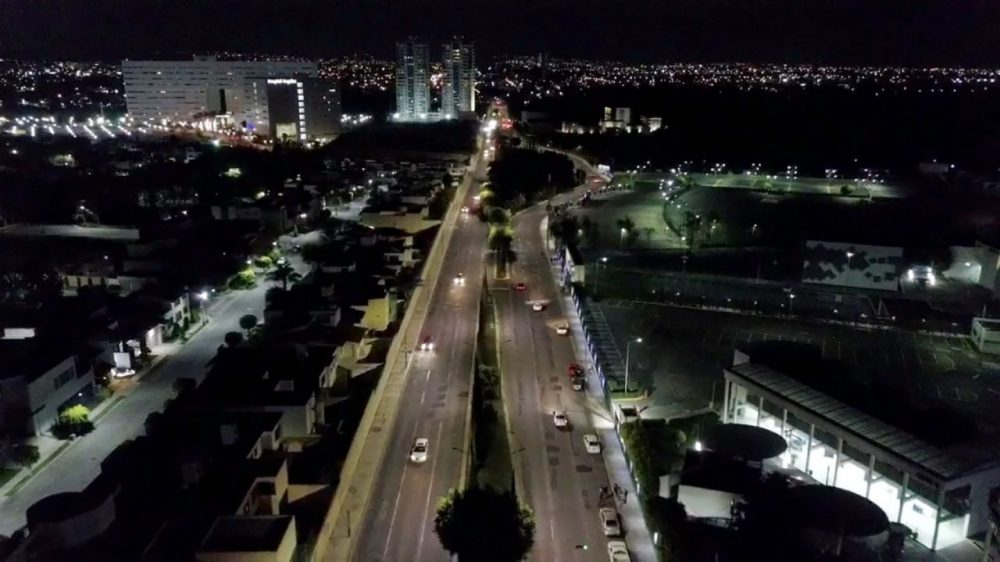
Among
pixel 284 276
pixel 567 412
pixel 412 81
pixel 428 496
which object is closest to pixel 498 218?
pixel 284 276

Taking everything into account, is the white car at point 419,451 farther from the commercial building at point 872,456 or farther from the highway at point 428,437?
the commercial building at point 872,456

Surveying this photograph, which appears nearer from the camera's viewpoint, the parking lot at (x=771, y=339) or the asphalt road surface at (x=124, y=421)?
the asphalt road surface at (x=124, y=421)

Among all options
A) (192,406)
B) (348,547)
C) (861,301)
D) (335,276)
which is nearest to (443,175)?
(335,276)

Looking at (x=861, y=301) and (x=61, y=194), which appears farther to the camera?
(x=61, y=194)

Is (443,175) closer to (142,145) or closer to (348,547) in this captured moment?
(142,145)

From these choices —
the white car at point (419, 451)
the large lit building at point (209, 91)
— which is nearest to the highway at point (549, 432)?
the white car at point (419, 451)

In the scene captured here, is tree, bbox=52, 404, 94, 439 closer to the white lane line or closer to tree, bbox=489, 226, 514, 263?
the white lane line

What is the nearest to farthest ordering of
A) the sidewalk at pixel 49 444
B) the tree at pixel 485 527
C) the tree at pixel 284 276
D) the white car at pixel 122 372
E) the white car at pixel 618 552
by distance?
1. the tree at pixel 485 527
2. the white car at pixel 618 552
3. the sidewalk at pixel 49 444
4. the white car at pixel 122 372
5. the tree at pixel 284 276
